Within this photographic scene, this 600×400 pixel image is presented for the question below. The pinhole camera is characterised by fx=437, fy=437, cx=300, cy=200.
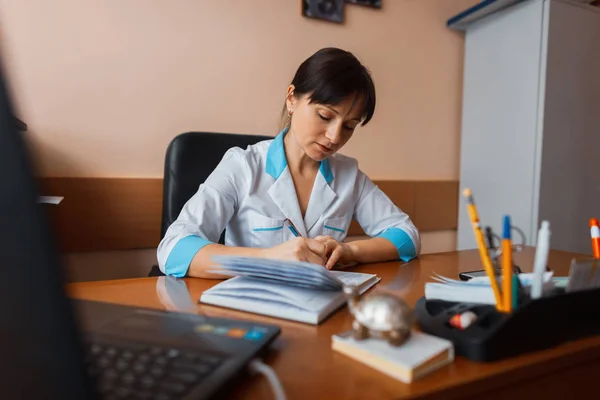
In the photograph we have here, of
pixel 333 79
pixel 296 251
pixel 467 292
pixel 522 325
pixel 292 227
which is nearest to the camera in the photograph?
pixel 522 325

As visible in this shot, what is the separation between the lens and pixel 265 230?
109 cm

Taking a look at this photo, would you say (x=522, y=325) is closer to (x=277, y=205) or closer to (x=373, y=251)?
(x=373, y=251)

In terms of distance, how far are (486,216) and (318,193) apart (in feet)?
3.66

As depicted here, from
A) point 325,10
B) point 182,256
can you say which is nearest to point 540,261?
point 182,256

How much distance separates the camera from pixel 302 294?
601 mm

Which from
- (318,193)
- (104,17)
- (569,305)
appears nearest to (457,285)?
(569,305)

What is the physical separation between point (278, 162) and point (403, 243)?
38 centimetres

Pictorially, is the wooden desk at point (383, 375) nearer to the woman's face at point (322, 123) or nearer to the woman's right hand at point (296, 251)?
the woman's right hand at point (296, 251)

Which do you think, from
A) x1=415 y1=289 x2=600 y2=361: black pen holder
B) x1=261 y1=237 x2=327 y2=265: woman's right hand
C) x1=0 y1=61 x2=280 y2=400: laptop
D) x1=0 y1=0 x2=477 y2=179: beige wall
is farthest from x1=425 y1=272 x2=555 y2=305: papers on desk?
x1=0 y1=0 x2=477 y2=179: beige wall

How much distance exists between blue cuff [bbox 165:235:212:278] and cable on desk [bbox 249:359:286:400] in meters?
0.42

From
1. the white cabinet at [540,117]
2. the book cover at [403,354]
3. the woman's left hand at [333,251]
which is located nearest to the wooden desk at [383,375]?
the book cover at [403,354]

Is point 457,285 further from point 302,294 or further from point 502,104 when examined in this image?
point 502,104

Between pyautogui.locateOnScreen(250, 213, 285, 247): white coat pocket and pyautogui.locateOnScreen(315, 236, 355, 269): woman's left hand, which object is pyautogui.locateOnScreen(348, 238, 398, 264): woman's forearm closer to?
pyautogui.locateOnScreen(315, 236, 355, 269): woman's left hand

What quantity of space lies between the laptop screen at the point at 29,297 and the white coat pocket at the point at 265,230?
87 cm
